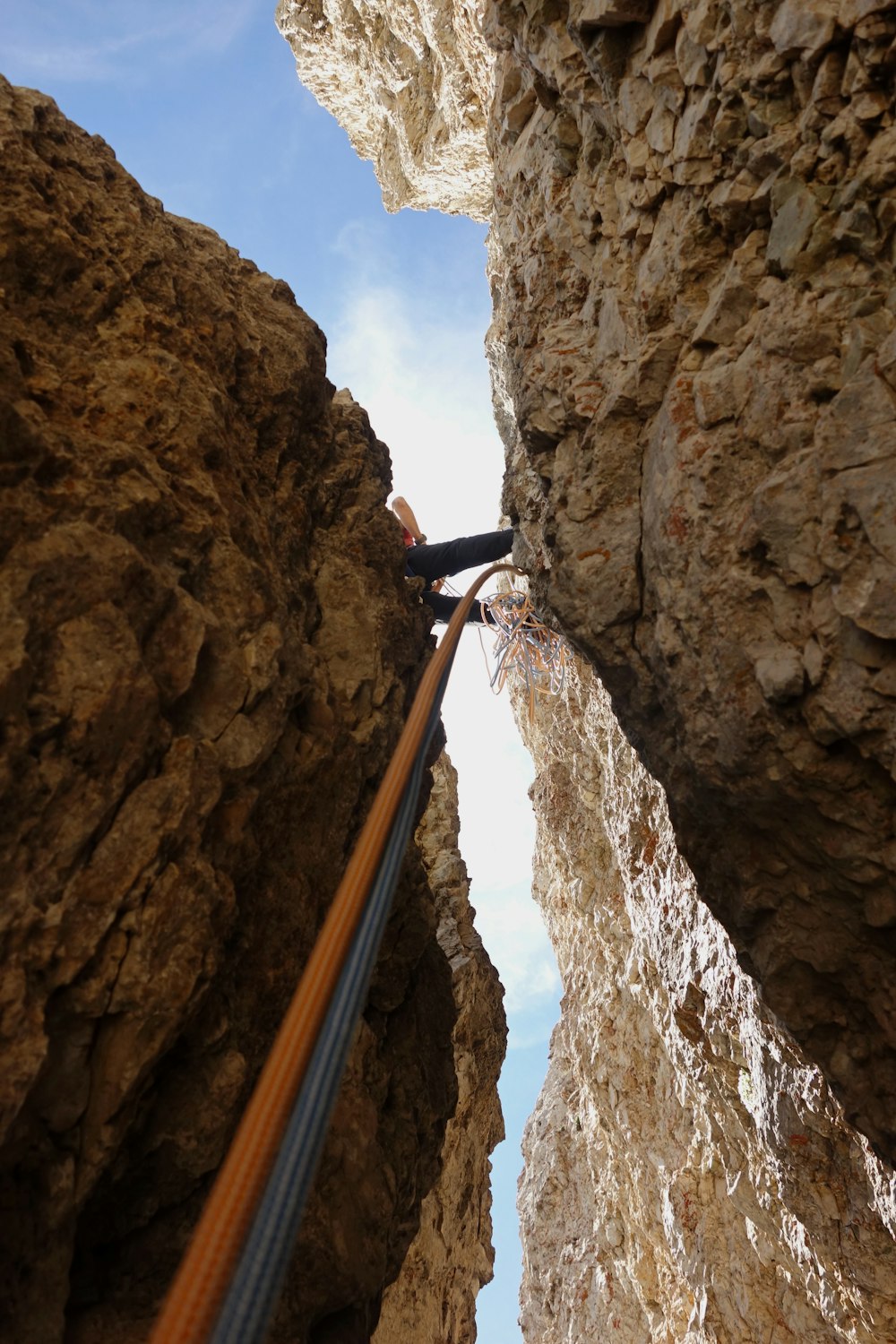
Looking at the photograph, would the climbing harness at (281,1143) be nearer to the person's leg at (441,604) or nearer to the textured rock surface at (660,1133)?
the textured rock surface at (660,1133)

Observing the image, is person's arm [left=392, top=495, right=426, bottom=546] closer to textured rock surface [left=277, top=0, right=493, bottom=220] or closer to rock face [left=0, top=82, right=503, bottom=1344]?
rock face [left=0, top=82, right=503, bottom=1344]

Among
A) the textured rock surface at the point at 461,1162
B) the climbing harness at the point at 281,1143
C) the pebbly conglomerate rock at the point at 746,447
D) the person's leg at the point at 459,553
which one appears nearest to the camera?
the climbing harness at the point at 281,1143

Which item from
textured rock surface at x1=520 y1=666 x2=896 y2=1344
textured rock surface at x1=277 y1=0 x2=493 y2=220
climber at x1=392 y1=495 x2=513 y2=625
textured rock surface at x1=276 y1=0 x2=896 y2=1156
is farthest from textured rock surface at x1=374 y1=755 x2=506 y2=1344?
textured rock surface at x1=277 y1=0 x2=493 y2=220

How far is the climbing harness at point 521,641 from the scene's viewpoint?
7.84 m

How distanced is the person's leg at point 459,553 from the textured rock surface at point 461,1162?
8.04 ft

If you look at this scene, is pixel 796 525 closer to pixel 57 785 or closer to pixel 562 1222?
pixel 57 785

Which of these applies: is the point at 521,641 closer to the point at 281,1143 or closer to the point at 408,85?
the point at 281,1143

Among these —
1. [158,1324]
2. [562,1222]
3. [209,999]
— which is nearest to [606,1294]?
[562,1222]

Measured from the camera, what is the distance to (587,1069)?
31.6 ft

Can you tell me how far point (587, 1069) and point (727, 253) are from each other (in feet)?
28.2

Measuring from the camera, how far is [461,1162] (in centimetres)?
670

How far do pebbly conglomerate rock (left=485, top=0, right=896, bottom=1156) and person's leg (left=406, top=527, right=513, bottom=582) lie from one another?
2141 mm

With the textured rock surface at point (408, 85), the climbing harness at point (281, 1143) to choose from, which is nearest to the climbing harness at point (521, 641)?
the climbing harness at point (281, 1143)

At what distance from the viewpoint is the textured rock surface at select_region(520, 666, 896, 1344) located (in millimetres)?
4859
